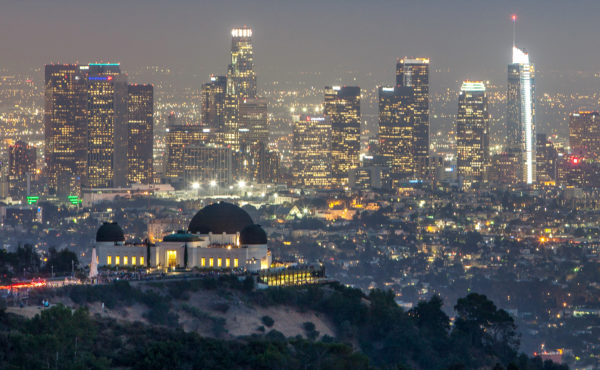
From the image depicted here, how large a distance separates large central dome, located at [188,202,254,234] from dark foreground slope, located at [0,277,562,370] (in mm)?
8599

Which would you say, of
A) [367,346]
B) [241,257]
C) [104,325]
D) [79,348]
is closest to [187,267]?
[241,257]

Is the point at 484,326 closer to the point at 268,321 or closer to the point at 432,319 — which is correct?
the point at 432,319

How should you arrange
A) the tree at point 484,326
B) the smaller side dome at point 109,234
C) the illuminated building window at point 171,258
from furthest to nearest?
1. the smaller side dome at point 109,234
2. the illuminated building window at point 171,258
3. the tree at point 484,326

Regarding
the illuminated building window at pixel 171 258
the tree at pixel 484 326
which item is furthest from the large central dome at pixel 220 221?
the tree at pixel 484 326

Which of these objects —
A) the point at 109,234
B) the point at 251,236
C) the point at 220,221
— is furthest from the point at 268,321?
the point at 109,234

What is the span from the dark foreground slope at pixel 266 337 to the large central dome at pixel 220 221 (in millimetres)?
8599

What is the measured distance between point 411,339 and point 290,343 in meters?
28.4

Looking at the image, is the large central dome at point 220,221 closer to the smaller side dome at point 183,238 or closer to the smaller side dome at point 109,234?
the smaller side dome at point 183,238

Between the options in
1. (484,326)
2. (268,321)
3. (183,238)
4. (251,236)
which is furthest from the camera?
(183,238)

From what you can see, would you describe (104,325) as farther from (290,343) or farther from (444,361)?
(444,361)

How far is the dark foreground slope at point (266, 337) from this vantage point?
77062 millimetres

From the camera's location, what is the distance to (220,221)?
127500 millimetres

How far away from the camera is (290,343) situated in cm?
8794

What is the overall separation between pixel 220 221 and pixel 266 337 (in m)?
27.5
